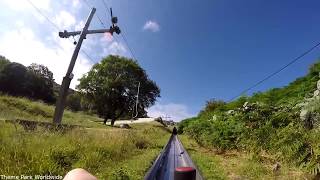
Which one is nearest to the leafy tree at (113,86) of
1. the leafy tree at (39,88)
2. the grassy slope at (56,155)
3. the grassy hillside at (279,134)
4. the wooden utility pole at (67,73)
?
the leafy tree at (39,88)

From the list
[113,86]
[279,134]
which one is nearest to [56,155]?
[279,134]

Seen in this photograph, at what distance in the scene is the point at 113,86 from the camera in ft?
169

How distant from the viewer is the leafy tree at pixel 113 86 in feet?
169

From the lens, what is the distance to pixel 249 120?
38.3 ft

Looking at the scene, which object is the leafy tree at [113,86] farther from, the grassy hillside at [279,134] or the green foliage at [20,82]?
the grassy hillside at [279,134]

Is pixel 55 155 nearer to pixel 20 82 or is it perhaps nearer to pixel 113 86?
pixel 113 86

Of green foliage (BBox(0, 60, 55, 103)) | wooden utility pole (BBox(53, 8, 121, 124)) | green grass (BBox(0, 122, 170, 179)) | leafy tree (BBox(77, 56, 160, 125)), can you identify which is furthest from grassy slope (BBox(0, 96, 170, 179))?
green foliage (BBox(0, 60, 55, 103))

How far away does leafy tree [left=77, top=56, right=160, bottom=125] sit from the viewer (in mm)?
51656

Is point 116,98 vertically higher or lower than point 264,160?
higher

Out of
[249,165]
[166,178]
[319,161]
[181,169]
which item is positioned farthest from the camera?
[249,165]

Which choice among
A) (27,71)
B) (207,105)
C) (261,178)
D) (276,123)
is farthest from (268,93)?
(27,71)

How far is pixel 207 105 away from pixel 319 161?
1596 inches

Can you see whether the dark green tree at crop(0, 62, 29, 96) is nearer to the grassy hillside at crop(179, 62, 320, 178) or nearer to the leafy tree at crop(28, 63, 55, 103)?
the leafy tree at crop(28, 63, 55, 103)

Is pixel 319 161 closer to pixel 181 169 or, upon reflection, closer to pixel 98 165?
pixel 181 169
